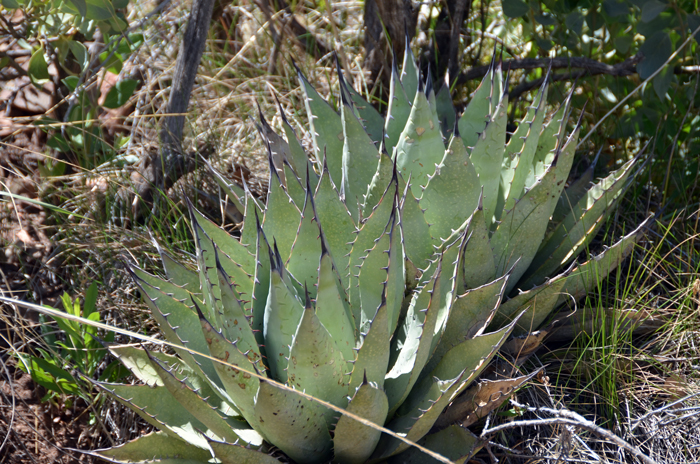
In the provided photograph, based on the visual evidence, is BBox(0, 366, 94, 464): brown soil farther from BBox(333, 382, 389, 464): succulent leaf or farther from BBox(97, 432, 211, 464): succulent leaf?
BBox(333, 382, 389, 464): succulent leaf

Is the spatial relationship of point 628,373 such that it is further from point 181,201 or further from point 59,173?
point 59,173

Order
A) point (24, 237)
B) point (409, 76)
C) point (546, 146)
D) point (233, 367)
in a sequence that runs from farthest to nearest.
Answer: point (24, 237) → point (409, 76) → point (546, 146) → point (233, 367)

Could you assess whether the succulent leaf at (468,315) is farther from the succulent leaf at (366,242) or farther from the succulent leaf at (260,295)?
the succulent leaf at (260,295)

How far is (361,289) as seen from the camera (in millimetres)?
1171

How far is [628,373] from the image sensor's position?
4.34ft

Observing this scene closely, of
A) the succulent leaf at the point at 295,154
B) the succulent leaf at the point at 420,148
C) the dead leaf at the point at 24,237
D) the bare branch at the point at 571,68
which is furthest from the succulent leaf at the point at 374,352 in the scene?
the dead leaf at the point at 24,237

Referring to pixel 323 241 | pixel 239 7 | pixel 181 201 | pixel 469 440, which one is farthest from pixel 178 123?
pixel 469 440

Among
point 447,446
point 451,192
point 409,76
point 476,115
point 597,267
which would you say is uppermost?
point 409,76

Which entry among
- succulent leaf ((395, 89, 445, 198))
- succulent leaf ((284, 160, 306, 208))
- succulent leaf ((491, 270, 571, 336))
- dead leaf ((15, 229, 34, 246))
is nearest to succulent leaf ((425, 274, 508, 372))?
succulent leaf ((491, 270, 571, 336))

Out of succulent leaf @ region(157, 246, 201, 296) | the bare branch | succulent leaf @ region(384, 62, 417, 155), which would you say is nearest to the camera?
succulent leaf @ region(157, 246, 201, 296)

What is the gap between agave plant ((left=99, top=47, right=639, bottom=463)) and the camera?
1008 mm

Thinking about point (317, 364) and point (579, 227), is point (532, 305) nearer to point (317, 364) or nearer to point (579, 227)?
point (579, 227)

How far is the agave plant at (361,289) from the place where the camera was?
3.31 ft

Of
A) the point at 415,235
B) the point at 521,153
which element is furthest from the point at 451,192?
the point at 521,153
